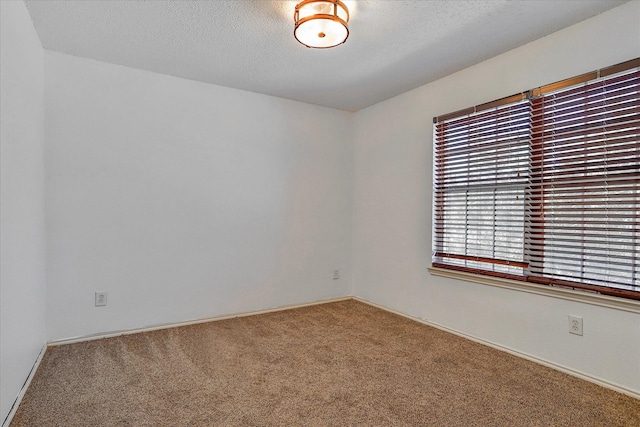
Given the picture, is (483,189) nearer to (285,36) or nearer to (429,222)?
(429,222)

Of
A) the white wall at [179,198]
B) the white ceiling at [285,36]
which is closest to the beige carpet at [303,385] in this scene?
the white wall at [179,198]

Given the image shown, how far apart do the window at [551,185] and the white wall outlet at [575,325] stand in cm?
23

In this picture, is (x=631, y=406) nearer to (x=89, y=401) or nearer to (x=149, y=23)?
(x=89, y=401)

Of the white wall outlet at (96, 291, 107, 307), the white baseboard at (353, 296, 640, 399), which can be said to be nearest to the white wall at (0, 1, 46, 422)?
the white wall outlet at (96, 291, 107, 307)

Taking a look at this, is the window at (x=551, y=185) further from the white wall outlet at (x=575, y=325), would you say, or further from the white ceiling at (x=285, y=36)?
the white ceiling at (x=285, y=36)

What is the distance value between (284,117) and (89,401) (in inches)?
119

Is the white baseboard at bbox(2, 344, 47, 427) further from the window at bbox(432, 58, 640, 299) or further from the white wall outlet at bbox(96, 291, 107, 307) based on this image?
the window at bbox(432, 58, 640, 299)

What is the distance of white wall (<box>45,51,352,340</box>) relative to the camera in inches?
112

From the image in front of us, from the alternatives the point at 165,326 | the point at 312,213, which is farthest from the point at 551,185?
the point at 165,326

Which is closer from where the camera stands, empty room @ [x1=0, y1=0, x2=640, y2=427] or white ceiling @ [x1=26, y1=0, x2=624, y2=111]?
empty room @ [x1=0, y1=0, x2=640, y2=427]

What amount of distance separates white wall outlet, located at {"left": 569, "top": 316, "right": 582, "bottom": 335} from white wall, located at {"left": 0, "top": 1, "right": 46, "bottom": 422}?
10.9 feet

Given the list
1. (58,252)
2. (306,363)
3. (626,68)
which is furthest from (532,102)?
(58,252)

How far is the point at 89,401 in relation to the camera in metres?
1.99

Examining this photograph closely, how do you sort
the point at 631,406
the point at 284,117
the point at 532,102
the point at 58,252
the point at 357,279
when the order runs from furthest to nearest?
the point at 357,279 → the point at 284,117 → the point at 58,252 → the point at 532,102 → the point at 631,406
